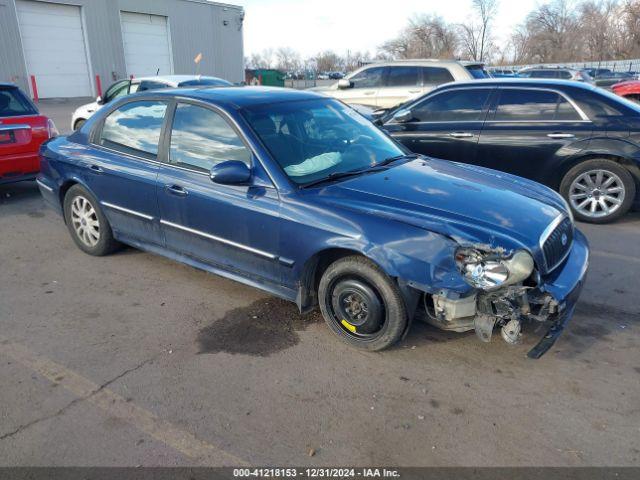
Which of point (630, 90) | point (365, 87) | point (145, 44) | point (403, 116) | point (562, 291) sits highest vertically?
point (145, 44)

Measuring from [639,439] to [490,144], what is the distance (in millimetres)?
4544

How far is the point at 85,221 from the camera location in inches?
197

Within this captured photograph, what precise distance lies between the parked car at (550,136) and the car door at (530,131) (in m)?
0.01

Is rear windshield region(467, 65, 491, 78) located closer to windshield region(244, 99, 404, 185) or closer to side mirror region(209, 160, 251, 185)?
windshield region(244, 99, 404, 185)

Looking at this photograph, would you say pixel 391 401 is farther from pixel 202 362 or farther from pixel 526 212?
pixel 526 212

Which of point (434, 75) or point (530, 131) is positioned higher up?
point (434, 75)

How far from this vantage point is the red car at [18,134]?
22.1ft

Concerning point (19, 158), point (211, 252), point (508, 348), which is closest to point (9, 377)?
point (211, 252)

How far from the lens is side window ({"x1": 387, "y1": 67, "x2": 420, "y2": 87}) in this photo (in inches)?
415

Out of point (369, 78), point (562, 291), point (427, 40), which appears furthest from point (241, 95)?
point (427, 40)

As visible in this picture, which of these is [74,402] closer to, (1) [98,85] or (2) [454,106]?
(2) [454,106]

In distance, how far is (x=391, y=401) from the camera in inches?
114

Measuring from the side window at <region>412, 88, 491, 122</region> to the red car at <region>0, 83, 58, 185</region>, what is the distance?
5398 millimetres

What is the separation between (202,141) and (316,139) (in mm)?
890
